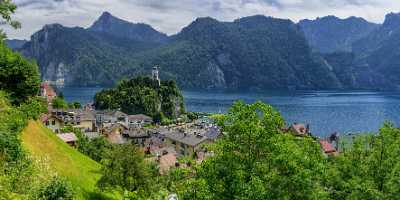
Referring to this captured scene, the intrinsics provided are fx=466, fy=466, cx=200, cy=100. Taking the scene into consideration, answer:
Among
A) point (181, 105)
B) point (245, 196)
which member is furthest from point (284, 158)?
point (181, 105)

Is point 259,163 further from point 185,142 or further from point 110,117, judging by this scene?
point 110,117

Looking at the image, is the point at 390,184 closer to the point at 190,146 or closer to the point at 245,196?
the point at 245,196

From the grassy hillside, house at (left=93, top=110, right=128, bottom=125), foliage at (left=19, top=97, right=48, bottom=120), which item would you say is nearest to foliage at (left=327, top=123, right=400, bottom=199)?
the grassy hillside

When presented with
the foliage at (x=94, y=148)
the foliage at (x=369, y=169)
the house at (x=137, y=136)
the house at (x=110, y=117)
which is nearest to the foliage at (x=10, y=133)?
the foliage at (x=369, y=169)

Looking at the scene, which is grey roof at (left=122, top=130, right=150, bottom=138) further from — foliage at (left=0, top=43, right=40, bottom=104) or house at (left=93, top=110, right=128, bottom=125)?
foliage at (left=0, top=43, right=40, bottom=104)

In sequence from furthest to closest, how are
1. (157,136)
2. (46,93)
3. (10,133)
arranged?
1. (46,93)
2. (157,136)
3. (10,133)

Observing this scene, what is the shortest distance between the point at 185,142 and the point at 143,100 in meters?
72.5

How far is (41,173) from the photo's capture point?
19734mm

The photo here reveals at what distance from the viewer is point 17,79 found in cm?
3475

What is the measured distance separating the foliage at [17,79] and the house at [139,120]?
4328 inches

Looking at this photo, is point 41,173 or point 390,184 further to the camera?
point 390,184

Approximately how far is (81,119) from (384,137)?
99255 millimetres

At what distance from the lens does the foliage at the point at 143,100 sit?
169 meters

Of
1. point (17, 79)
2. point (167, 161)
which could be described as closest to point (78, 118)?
point (167, 161)
